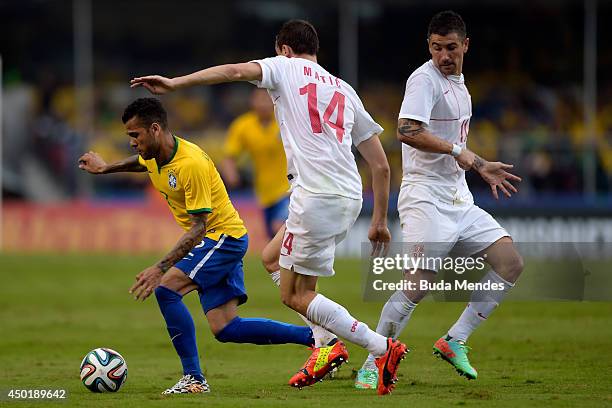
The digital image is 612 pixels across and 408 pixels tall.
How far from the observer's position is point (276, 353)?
1084 centimetres

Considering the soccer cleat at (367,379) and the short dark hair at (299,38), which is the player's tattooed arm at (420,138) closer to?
the short dark hair at (299,38)

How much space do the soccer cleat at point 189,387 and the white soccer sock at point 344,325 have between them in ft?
3.34

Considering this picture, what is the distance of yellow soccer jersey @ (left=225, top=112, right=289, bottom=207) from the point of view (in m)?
14.9

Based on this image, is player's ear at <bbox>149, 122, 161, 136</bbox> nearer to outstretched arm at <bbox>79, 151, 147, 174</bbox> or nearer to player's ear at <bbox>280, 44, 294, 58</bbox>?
outstretched arm at <bbox>79, 151, 147, 174</bbox>

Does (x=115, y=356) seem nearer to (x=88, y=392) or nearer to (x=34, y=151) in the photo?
(x=88, y=392)

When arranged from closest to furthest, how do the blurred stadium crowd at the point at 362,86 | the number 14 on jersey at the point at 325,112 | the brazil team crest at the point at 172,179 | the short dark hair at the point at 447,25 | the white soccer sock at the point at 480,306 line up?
the number 14 on jersey at the point at 325,112, the brazil team crest at the point at 172,179, the short dark hair at the point at 447,25, the white soccer sock at the point at 480,306, the blurred stadium crowd at the point at 362,86

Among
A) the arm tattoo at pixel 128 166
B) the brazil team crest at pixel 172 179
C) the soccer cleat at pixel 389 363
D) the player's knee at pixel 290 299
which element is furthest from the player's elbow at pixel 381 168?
the arm tattoo at pixel 128 166

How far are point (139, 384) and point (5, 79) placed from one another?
23.0 m

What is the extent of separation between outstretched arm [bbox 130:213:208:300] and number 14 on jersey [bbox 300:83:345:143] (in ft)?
3.46

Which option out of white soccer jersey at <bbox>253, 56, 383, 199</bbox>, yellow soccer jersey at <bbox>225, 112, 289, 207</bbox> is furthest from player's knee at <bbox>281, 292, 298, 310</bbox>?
yellow soccer jersey at <bbox>225, 112, 289, 207</bbox>

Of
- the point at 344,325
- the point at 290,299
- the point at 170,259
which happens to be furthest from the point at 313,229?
the point at 170,259

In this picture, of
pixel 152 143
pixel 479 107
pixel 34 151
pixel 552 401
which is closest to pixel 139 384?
pixel 152 143

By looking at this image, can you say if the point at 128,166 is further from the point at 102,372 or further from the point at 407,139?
the point at 407,139

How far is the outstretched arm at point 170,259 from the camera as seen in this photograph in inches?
290
